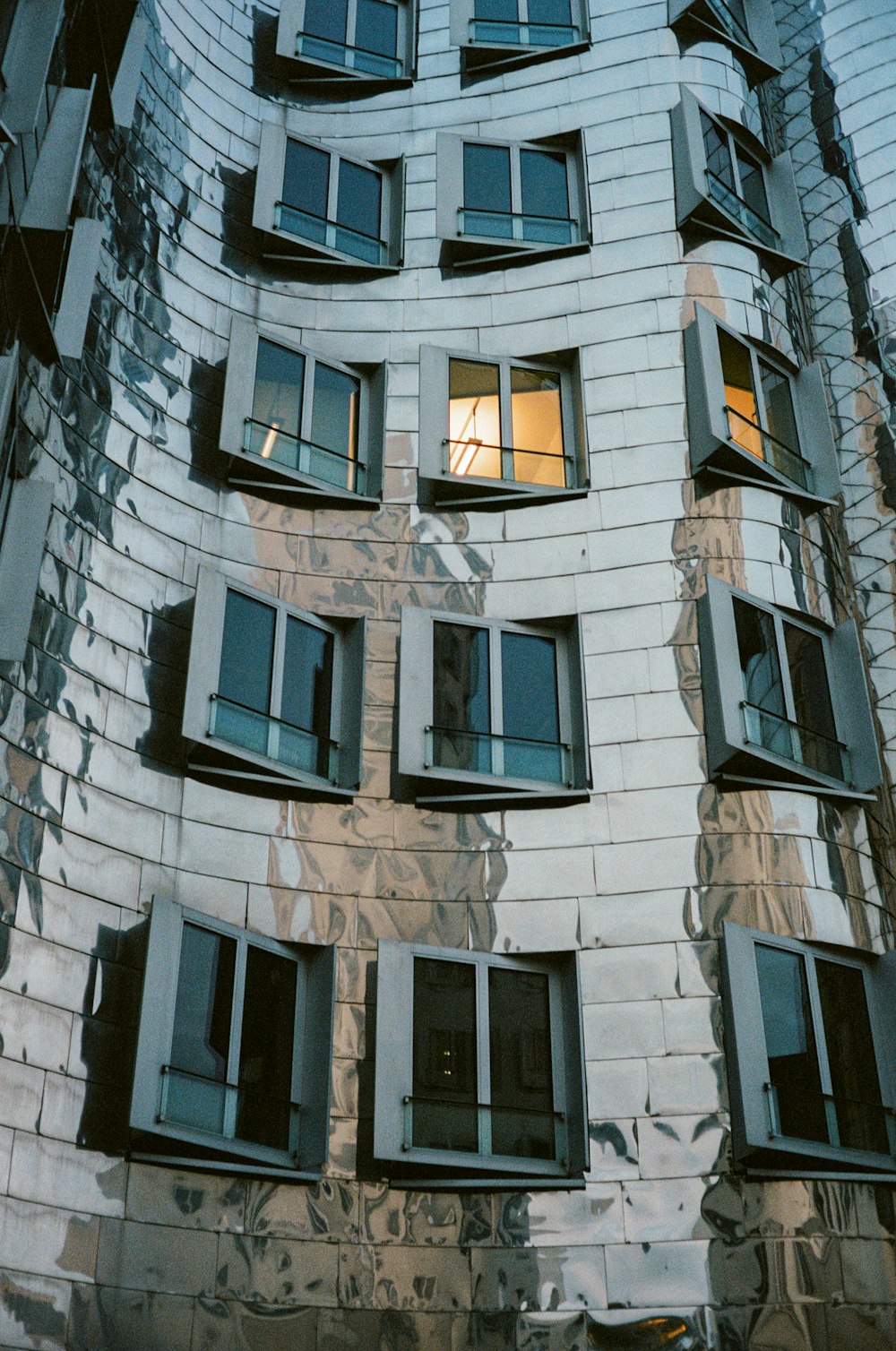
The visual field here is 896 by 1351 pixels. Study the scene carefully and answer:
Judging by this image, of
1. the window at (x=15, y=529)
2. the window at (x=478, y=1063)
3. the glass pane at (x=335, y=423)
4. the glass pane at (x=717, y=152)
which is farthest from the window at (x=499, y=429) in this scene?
the window at (x=478, y=1063)

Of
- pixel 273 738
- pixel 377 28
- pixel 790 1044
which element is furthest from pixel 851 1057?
pixel 377 28

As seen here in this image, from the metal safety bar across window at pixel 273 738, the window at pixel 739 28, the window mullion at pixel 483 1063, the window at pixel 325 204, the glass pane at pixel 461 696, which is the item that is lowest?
the window mullion at pixel 483 1063

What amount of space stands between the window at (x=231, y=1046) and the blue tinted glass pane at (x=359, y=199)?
10.2 meters

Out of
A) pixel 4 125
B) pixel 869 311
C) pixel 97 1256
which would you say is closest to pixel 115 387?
pixel 4 125

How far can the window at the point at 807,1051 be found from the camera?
516 inches

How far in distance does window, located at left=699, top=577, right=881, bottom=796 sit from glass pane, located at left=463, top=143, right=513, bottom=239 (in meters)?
6.48

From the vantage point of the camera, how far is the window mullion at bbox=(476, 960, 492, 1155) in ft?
44.3

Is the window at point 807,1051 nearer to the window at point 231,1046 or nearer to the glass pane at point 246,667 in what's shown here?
the window at point 231,1046

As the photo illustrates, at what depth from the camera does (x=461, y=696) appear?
15.8 metres

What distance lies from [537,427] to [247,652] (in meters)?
4.88

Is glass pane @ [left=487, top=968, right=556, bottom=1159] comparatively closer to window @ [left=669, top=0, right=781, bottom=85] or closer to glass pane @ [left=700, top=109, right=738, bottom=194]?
glass pane @ [left=700, top=109, right=738, bottom=194]

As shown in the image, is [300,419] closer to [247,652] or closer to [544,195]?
[247,652]

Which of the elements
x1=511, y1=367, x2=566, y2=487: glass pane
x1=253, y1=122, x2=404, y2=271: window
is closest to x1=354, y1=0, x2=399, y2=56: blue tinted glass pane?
x1=253, y1=122, x2=404, y2=271: window

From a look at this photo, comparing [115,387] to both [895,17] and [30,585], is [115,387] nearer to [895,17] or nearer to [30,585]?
[30,585]
